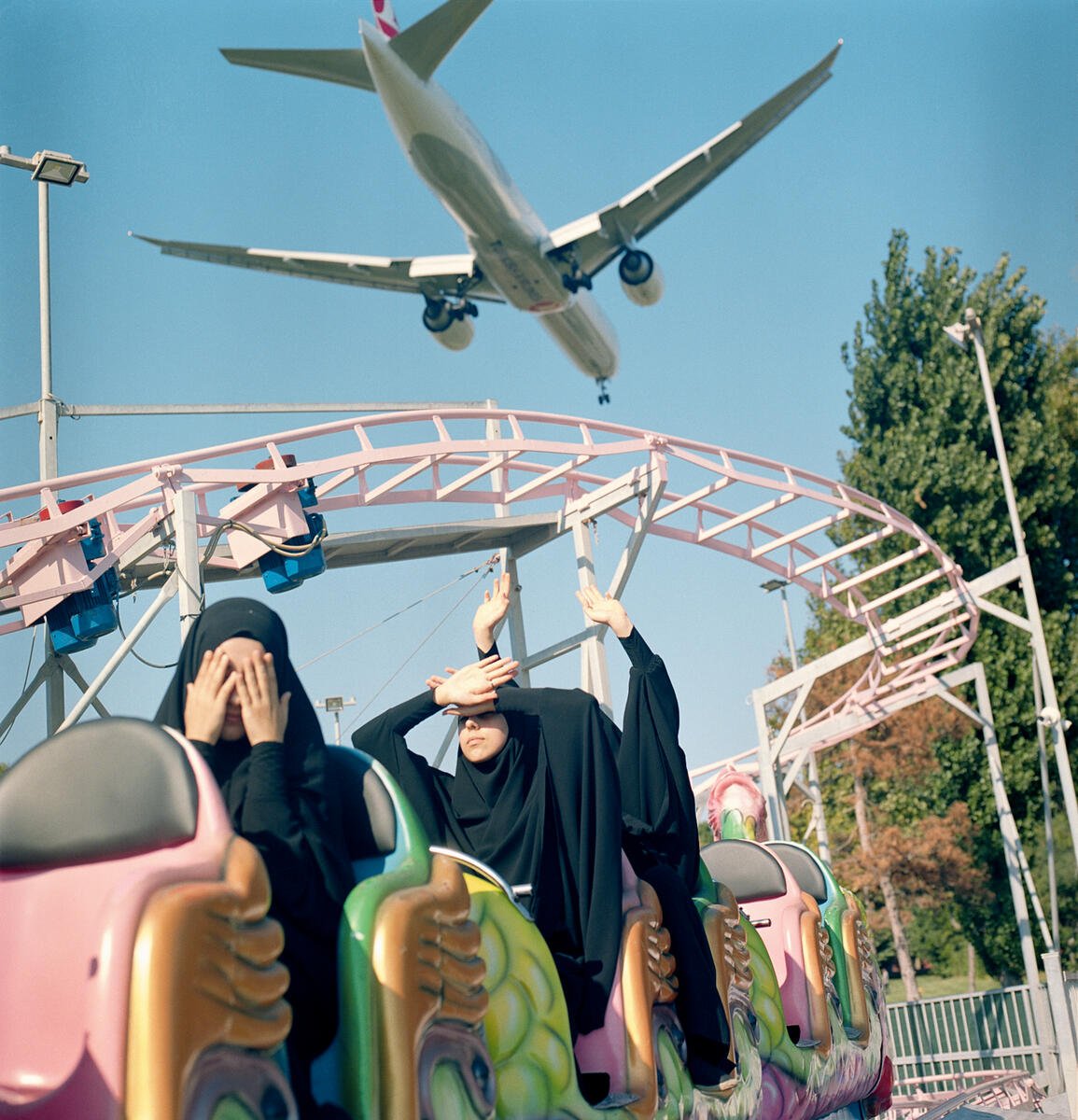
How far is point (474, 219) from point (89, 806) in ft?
61.7

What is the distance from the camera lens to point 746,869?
5.21 meters

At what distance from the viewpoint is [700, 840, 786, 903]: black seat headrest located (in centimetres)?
514

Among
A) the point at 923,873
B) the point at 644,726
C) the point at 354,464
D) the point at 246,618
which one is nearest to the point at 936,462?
the point at 923,873

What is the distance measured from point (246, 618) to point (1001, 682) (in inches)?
738

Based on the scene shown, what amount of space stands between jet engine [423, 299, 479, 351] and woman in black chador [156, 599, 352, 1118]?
20178 mm

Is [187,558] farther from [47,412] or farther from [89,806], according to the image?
[89,806]

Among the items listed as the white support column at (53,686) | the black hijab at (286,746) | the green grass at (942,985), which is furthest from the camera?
the green grass at (942,985)

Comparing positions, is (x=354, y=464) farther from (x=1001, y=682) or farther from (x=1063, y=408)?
(x=1063, y=408)

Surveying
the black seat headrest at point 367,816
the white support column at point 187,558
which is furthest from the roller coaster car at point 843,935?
the white support column at point 187,558

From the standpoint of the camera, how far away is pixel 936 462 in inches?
843

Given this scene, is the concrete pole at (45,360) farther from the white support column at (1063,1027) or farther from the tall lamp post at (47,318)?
the white support column at (1063,1027)

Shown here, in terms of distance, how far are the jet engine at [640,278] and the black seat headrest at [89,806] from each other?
1947cm

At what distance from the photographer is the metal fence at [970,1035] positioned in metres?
11.2

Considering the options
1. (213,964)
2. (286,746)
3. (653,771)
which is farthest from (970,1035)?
(213,964)
